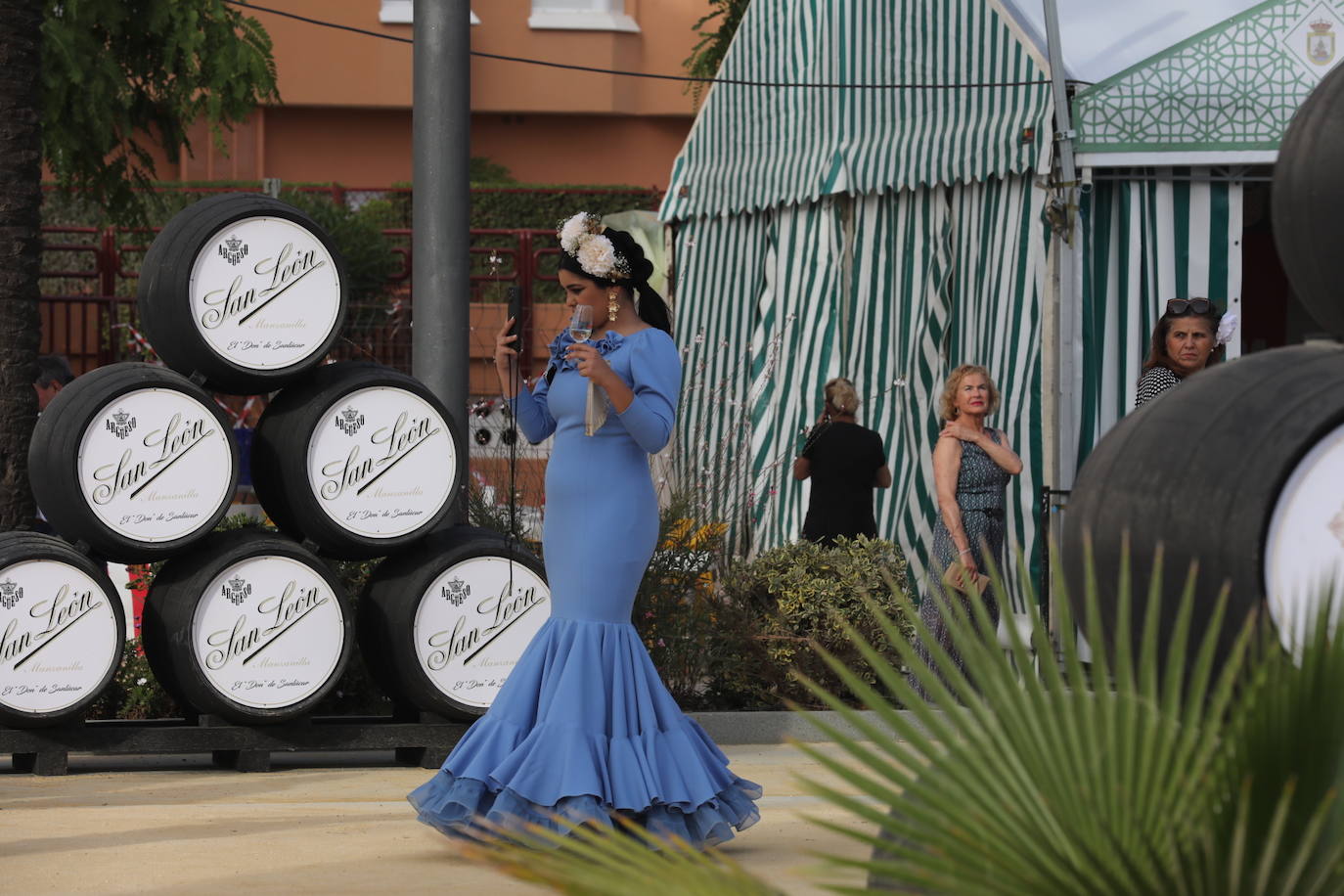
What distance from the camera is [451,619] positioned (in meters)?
7.96

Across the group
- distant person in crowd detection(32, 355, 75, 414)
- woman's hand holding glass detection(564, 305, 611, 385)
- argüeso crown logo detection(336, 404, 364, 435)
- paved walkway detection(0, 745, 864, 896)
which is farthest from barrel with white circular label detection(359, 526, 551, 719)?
distant person in crowd detection(32, 355, 75, 414)

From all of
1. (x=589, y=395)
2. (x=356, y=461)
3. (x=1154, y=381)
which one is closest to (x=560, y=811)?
(x=589, y=395)

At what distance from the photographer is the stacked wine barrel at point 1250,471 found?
3.06m

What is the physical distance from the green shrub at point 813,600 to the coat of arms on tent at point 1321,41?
3494mm

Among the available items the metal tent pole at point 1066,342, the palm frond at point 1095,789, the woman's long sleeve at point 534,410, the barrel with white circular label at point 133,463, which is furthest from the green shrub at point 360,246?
the palm frond at point 1095,789

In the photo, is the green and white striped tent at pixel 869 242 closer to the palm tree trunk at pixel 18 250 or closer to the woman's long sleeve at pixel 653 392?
the palm tree trunk at pixel 18 250

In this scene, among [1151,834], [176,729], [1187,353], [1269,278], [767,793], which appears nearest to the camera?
[1151,834]

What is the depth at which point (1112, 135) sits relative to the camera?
10289 millimetres

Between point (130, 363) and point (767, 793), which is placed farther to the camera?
point (130, 363)

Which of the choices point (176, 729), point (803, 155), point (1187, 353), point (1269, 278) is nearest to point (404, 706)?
point (176, 729)

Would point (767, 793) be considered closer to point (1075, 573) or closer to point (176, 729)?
point (176, 729)

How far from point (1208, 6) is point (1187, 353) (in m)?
3.22

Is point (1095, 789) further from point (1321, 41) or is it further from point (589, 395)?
point (1321, 41)

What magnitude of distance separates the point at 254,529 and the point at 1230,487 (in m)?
5.56
